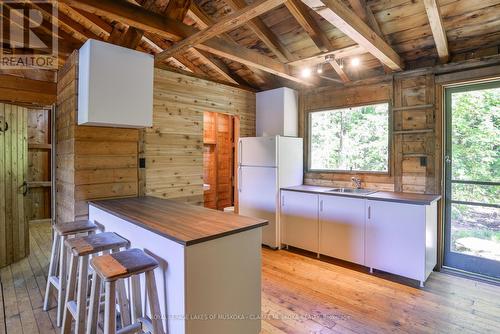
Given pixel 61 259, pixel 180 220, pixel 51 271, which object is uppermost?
pixel 180 220

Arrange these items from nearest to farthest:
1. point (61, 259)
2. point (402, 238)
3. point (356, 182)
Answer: point (61, 259) → point (402, 238) → point (356, 182)

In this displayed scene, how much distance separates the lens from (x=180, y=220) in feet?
6.53

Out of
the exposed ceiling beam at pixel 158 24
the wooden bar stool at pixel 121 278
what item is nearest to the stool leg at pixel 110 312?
the wooden bar stool at pixel 121 278

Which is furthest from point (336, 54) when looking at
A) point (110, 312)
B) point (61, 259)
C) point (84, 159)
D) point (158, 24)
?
point (61, 259)

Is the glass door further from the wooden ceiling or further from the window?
the window

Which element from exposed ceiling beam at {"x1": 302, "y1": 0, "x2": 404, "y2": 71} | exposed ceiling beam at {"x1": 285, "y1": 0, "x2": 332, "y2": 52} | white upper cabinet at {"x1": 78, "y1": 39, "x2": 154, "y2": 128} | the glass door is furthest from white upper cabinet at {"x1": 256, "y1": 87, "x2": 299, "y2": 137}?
white upper cabinet at {"x1": 78, "y1": 39, "x2": 154, "y2": 128}

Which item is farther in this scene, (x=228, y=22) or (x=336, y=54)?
(x=336, y=54)

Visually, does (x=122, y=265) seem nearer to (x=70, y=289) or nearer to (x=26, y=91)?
(x=70, y=289)

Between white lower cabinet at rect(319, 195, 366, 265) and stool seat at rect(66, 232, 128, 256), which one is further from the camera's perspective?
white lower cabinet at rect(319, 195, 366, 265)

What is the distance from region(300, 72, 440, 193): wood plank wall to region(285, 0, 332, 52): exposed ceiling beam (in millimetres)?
975

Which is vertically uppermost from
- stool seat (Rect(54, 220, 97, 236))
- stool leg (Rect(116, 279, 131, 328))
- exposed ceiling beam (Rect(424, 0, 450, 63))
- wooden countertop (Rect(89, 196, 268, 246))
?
exposed ceiling beam (Rect(424, 0, 450, 63))

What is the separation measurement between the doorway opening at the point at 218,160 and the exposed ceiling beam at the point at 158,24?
2402 mm

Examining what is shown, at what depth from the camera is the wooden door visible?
3.32m

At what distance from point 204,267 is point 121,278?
46cm
